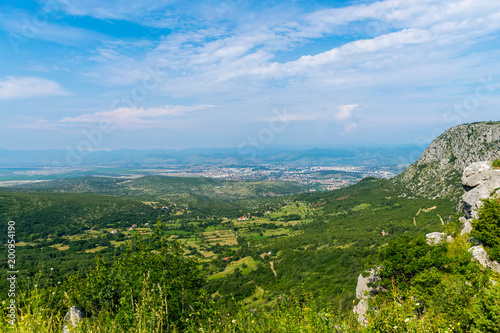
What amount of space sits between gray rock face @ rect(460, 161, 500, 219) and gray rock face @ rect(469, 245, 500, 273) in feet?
31.5

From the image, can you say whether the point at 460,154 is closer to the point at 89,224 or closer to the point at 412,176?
the point at 412,176

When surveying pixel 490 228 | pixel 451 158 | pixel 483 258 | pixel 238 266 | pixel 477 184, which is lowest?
pixel 238 266

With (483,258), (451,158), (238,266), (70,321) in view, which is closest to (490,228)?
(483,258)

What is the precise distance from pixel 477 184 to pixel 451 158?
372ft

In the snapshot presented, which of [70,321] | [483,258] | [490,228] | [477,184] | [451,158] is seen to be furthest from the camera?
[451,158]

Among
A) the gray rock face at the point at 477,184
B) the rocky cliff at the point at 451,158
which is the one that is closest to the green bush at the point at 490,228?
the gray rock face at the point at 477,184

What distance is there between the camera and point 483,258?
20.0m

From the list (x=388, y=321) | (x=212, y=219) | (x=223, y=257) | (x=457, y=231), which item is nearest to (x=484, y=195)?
(x=457, y=231)

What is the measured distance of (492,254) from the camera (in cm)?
1927

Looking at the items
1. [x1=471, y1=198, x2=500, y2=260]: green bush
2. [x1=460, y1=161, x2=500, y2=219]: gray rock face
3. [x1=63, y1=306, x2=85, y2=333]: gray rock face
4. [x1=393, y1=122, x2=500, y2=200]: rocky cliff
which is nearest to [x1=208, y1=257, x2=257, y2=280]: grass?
[x1=460, y1=161, x2=500, y2=219]: gray rock face

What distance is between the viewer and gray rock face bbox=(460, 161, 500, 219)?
99.2 ft

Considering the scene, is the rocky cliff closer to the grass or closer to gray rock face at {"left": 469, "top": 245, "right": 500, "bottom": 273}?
the grass

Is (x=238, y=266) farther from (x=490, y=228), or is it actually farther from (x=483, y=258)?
(x=490, y=228)

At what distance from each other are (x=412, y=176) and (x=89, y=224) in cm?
17594
